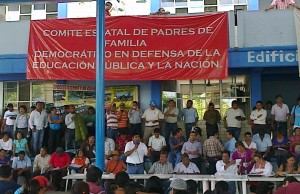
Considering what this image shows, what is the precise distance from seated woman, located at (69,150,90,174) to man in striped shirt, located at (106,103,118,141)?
1.37m

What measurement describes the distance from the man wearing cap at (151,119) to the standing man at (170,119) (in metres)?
0.23

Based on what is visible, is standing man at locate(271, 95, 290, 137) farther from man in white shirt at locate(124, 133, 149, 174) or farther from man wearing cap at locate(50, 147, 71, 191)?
man wearing cap at locate(50, 147, 71, 191)

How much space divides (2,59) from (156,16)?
4.61 meters

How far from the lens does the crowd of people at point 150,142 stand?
9.99m

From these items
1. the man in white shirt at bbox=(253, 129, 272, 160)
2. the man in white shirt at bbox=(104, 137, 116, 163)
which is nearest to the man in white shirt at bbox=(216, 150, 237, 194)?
the man in white shirt at bbox=(253, 129, 272, 160)

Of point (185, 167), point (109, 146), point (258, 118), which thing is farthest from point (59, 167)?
point (258, 118)

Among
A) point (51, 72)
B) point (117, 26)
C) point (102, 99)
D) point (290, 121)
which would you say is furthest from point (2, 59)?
point (290, 121)

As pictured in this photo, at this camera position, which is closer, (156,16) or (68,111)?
(156,16)

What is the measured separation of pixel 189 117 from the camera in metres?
12.2

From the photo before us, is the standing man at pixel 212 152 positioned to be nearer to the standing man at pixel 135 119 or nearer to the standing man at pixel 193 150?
the standing man at pixel 193 150

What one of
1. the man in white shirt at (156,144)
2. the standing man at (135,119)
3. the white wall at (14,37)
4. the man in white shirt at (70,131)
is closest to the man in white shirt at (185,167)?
the man in white shirt at (156,144)

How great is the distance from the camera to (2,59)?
12.7 meters

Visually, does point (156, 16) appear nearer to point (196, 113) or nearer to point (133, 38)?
point (133, 38)

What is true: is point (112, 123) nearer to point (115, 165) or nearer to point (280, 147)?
point (115, 165)
